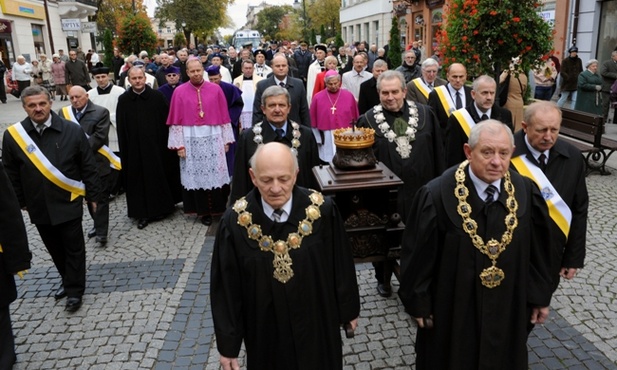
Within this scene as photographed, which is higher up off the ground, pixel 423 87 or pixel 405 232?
pixel 423 87

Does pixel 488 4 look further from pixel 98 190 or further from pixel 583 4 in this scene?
pixel 583 4

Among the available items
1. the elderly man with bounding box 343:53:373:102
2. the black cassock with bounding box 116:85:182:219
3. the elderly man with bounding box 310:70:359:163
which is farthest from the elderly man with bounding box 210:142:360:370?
the elderly man with bounding box 343:53:373:102

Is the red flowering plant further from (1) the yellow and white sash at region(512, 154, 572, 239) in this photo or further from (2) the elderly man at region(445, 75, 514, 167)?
(1) the yellow and white sash at region(512, 154, 572, 239)

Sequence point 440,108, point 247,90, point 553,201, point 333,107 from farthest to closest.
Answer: point 247,90 → point 333,107 → point 440,108 → point 553,201

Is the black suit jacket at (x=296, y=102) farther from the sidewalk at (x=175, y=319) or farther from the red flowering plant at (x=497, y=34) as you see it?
the red flowering plant at (x=497, y=34)

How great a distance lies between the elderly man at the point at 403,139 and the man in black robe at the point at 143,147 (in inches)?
146

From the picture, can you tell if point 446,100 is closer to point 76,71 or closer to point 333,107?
point 333,107

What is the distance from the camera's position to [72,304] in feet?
16.5

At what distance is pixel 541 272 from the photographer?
10.2ft

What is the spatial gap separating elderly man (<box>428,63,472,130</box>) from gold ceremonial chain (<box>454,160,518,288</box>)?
3.57 m

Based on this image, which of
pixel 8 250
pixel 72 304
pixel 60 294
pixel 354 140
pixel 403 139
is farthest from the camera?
pixel 60 294

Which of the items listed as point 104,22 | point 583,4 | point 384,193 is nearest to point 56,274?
point 384,193

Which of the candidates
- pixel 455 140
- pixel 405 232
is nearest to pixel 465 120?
pixel 455 140

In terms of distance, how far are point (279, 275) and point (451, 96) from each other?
444 centimetres
